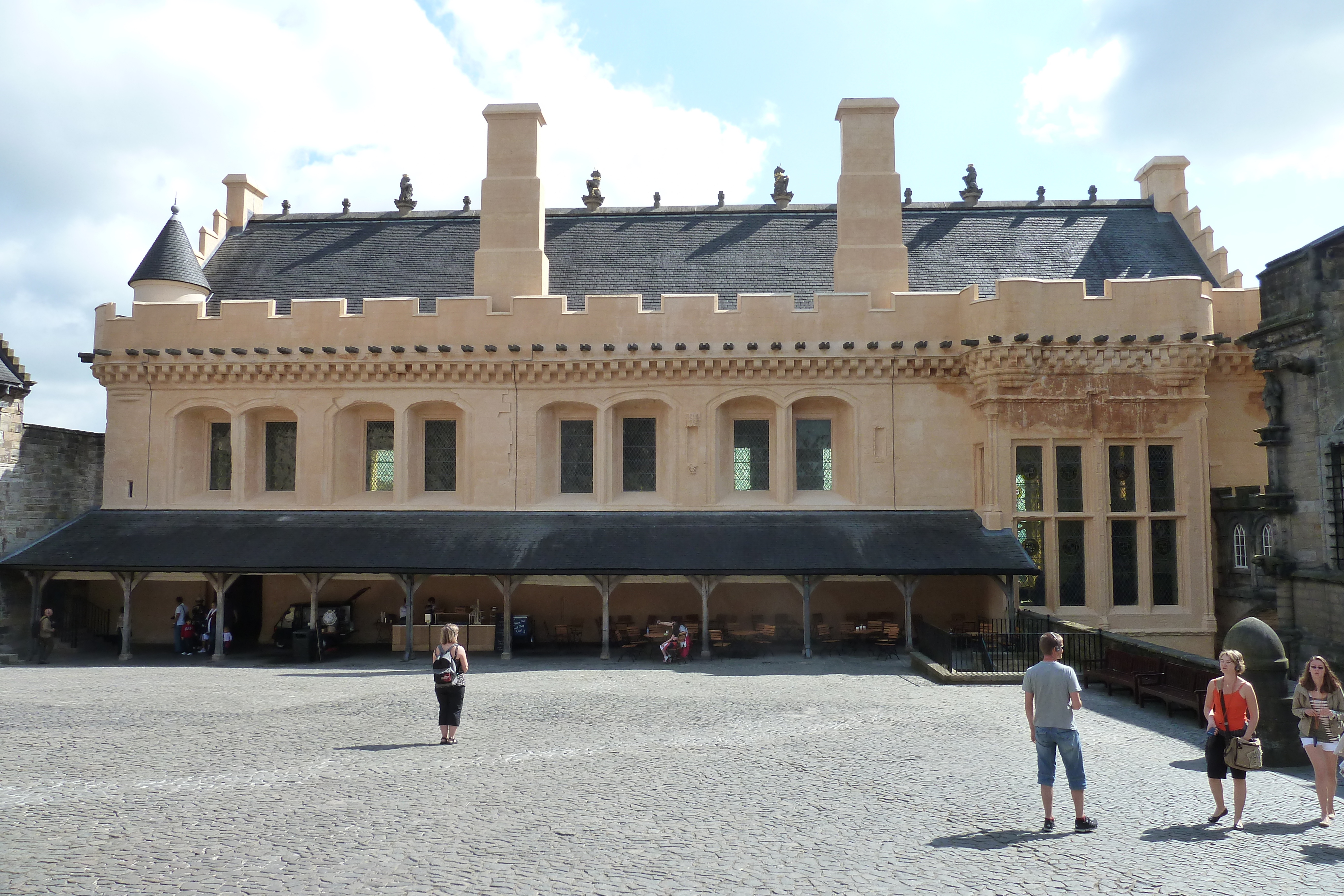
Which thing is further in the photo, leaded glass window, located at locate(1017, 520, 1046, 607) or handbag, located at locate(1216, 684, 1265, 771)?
leaded glass window, located at locate(1017, 520, 1046, 607)

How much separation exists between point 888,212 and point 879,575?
9.60m

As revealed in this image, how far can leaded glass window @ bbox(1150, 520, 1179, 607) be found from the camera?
2030 centimetres

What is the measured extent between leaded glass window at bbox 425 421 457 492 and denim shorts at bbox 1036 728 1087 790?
17098 mm

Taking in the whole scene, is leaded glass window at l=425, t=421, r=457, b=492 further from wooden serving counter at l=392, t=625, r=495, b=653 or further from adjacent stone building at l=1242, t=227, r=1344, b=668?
adjacent stone building at l=1242, t=227, r=1344, b=668

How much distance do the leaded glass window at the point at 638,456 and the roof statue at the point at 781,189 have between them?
31.8 feet

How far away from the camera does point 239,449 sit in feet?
71.5

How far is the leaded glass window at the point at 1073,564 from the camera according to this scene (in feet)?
66.2

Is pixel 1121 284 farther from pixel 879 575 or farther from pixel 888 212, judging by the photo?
pixel 879 575

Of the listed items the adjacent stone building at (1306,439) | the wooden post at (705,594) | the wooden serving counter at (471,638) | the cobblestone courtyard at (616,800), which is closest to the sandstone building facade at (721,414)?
the wooden post at (705,594)

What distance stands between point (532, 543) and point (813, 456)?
7090mm

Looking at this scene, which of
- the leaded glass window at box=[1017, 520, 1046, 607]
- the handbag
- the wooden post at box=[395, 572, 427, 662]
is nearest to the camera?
the handbag

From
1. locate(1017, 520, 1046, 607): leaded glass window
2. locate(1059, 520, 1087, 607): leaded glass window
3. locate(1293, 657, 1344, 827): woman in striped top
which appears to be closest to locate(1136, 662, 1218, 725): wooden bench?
locate(1293, 657, 1344, 827): woman in striped top

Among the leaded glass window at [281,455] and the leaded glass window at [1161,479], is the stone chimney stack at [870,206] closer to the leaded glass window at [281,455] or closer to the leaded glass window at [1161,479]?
the leaded glass window at [1161,479]

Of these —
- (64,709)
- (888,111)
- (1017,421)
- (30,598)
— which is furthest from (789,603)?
(30,598)
